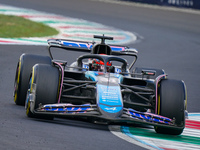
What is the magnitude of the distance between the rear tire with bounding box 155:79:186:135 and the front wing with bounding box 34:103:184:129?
0.59 ft

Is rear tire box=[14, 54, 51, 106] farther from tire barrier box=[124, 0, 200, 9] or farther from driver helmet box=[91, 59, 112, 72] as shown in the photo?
tire barrier box=[124, 0, 200, 9]

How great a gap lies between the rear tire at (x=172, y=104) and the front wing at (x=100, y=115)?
179 mm

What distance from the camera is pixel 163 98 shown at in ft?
28.8

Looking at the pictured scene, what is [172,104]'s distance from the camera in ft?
28.6

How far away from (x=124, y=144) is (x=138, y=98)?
2.59 meters

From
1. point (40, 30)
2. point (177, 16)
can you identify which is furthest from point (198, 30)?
point (40, 30)

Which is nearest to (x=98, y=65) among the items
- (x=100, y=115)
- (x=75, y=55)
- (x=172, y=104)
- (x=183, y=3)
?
(x=172, y=104)

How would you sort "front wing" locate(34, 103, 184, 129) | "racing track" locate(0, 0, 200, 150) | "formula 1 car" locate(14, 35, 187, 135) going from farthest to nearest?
"formula 1 car" locate(14, 35, 187, 135) < "front wing" locate(34, 103, 184, 129) < "racing track" locate(0, 0, 200, 150)

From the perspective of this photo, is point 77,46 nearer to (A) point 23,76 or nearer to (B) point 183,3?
(A) point 23,76

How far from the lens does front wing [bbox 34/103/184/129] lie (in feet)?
26.5

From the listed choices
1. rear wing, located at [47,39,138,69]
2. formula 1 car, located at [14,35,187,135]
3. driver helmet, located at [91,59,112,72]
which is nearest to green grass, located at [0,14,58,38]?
rear wing, located at [47,39,138,69]

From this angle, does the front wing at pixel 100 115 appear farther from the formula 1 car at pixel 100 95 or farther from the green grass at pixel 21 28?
the green grass at pixel 21 28

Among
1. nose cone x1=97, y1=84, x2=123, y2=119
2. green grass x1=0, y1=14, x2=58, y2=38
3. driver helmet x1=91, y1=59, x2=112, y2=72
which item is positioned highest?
green grass x1=0, y1=14, x2=58, y2=38

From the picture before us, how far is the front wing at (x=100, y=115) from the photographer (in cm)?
808
